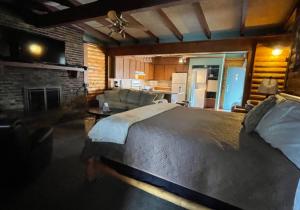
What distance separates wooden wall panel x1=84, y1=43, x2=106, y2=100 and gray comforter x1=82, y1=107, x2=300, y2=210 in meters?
4.30

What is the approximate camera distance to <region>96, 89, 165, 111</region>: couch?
489cm

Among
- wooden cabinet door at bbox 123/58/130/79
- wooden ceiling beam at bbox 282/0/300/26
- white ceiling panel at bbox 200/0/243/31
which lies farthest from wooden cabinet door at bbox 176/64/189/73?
wooden ceiling beam at bbox 282/0/300/26

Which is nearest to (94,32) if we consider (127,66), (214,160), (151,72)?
(127,66)

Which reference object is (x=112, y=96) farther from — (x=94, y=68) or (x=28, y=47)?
(x=28, y=47)

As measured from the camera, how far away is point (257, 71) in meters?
4.03

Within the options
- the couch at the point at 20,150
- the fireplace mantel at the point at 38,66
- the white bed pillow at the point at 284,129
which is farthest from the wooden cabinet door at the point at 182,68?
the couch at the point at 20,150

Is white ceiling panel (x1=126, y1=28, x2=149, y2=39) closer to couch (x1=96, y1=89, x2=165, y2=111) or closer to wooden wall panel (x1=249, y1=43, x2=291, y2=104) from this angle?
couch (x1=96, y1=89, x2=165, y2=111)

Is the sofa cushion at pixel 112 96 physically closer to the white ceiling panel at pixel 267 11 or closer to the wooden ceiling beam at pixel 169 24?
the wooden ceiling beam at pixel 169 24

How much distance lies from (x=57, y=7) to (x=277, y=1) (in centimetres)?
466

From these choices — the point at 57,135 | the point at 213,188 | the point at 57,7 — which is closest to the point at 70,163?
the point at 57,135

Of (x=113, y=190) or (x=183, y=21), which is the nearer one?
(x=113, y=190)

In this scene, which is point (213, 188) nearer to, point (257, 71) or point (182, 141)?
point (182, 141)

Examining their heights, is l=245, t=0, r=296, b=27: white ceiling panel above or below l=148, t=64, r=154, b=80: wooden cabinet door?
above

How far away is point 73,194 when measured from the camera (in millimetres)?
1700
